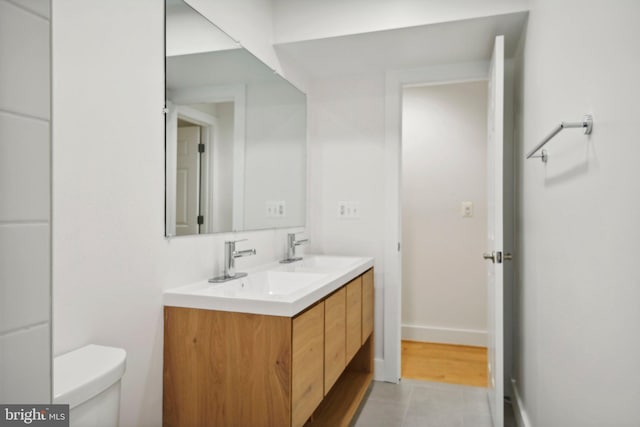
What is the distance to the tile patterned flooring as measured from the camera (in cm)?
229

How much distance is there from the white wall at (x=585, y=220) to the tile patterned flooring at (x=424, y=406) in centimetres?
51

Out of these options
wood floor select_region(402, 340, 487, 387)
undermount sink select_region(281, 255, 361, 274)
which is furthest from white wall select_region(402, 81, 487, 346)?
undermount sink select_region(281, 255, 361, 274)

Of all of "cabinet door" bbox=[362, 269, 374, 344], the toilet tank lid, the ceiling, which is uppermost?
the ceiling

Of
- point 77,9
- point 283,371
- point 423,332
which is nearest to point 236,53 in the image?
point 77,9

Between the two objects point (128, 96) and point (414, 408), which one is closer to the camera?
point (128, 96)

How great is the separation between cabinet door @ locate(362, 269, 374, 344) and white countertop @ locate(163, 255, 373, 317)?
0.14 meters

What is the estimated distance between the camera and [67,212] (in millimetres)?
1182

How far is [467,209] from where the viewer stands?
365 centimetres

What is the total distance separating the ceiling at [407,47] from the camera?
7.31 feet

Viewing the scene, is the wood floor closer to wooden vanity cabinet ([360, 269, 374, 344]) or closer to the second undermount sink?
wooden vanity cabinet ([360, 269, 374, 344])

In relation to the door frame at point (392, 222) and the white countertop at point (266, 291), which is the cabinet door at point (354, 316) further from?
the door frame at point (392, 222)

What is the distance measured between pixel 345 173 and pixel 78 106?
1957 millimetres

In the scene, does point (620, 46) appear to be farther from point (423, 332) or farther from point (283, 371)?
point (423, 332)

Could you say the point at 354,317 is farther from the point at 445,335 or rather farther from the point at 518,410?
the point at 445,335
